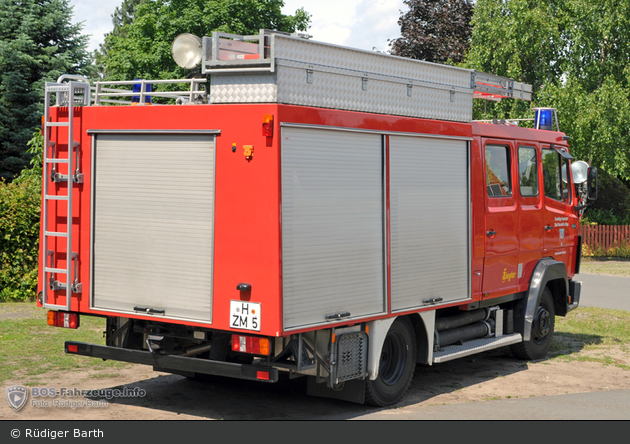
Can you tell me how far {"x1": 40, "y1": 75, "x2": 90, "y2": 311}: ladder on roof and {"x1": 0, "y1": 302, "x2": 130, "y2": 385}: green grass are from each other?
4.71 ft

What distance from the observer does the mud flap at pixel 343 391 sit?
7.11 metres

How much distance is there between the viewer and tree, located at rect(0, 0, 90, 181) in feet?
77.8

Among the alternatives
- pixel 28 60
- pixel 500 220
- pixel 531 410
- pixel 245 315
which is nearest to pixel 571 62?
pixel 28 60

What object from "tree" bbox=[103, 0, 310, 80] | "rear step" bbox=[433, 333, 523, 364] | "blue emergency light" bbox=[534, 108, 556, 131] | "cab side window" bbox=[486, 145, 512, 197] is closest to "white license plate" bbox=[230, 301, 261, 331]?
"rear step" bbox=[433, 333, 523, 364]

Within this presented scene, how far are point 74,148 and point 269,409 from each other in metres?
3.06

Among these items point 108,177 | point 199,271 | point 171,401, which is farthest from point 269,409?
point 108,177

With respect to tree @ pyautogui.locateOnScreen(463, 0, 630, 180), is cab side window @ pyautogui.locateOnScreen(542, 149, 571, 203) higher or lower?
lower

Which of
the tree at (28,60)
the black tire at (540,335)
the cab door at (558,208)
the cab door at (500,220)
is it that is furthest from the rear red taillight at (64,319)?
the tree at (28,60)

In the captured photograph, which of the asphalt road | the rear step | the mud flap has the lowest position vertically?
the asphalt road

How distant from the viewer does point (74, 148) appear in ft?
22.8

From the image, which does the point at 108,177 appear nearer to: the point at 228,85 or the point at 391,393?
the point at 228,85

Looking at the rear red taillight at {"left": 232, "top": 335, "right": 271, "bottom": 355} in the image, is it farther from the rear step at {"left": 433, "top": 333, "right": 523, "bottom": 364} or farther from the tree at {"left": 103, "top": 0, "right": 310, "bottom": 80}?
the tree at {"left": 103, "top": 0, "right": 310, "bottom": 80}

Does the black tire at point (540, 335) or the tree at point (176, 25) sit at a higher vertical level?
the tree at point (176, 25)

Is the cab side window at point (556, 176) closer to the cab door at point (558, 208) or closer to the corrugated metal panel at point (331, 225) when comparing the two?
the cab door at point (558, 208)
